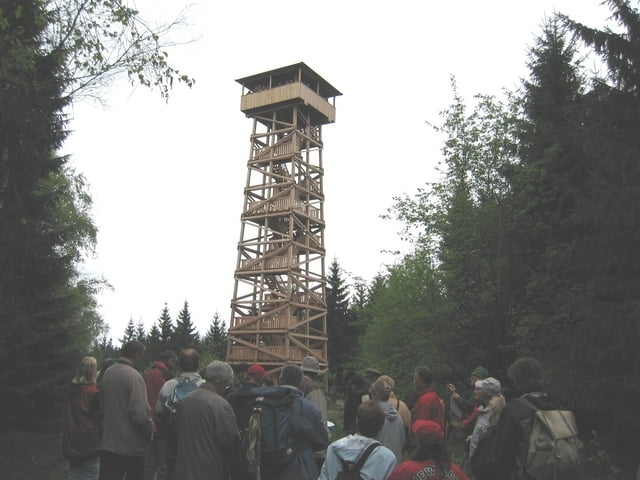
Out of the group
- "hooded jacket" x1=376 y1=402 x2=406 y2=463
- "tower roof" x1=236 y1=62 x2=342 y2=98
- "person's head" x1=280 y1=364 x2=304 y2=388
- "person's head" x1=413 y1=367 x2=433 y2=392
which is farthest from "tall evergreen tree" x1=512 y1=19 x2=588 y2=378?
"tower roof" x1=236 y1=62 x2=342 y2=98

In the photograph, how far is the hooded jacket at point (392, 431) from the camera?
18.7ft

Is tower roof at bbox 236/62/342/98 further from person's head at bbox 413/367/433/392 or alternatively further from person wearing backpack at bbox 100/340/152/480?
person wearing backpack at bbox 100/340/152/480

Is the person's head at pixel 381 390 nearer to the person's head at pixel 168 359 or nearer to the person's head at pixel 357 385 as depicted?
the person's head at pixel 357 385

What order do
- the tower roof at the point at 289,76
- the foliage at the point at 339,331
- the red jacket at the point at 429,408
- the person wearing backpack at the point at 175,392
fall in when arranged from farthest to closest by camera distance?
the foliage at the point at 339,331 < the tower roof at the point at 289,76 < the red jacket at the point at 429,408 < the person wearing backpack at the point at 175,392

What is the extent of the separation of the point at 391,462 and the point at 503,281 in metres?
11.3

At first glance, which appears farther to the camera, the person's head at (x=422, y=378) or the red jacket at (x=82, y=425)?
the person's head at (x=422, y=378)

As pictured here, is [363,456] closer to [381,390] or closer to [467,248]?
[381,390]

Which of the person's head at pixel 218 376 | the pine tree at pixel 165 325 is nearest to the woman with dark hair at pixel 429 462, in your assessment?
the person's head at pixel 218 376

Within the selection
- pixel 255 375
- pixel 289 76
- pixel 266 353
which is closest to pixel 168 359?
pixel 255 375

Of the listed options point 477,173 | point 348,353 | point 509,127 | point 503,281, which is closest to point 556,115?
point 509,127

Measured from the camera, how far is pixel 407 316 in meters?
14.9

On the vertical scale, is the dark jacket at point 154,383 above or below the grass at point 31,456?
above

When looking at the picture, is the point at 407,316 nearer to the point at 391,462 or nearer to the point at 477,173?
the point at 477,173

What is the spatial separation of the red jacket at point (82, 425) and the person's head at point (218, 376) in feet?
4.98
